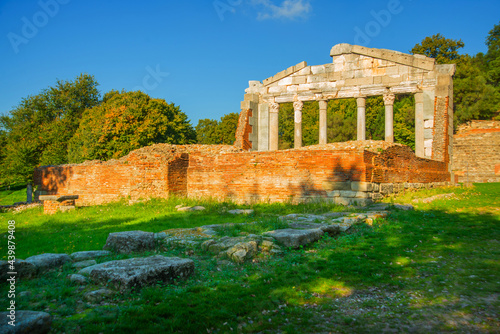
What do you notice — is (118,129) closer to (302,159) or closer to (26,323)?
(302,159)

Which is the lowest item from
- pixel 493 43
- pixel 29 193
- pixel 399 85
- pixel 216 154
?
pixel 29 193

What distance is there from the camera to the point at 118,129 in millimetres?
31078

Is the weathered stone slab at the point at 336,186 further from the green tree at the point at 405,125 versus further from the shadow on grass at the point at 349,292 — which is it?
the green tree at the point at 405,125

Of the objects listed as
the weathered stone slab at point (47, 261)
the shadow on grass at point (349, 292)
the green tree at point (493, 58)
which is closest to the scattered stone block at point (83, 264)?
the weathered stone slab at point (47, 261)

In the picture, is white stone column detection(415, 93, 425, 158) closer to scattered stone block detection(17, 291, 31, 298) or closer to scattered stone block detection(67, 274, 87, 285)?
scattered stone block detection(67, 274, 87, 285)

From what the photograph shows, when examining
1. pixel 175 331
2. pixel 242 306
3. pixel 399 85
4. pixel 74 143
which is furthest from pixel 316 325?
pixel 74 143

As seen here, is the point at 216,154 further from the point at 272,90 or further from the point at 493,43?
the point at 493,43

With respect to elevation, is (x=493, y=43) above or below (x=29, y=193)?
above

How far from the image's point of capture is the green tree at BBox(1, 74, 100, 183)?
2894cm

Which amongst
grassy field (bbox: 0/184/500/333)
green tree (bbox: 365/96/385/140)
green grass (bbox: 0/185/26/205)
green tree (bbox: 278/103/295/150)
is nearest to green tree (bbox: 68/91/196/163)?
green grass (bbox: 0/185/26/205)

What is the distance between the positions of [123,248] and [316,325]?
3854mm

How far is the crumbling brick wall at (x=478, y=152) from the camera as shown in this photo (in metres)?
33.5

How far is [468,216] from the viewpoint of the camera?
9820 mm

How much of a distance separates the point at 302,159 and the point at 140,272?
29.9ft
